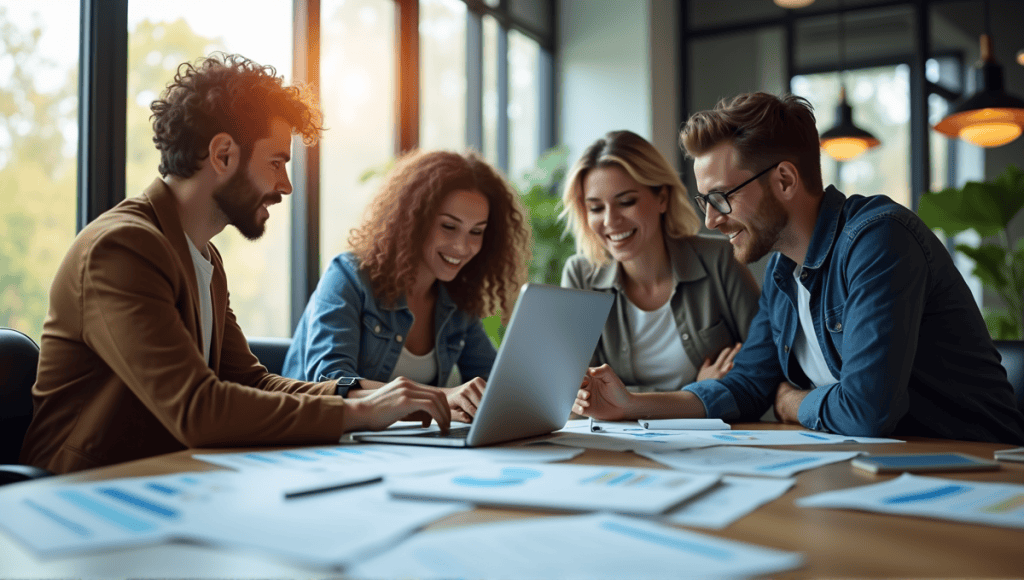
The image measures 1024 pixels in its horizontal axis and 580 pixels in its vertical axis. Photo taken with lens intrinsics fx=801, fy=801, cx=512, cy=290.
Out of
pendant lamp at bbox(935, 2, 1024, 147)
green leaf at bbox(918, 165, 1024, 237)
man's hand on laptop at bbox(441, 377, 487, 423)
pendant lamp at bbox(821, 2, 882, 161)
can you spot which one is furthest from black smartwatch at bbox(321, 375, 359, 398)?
pendant lamp at bbox(821, 2, 882, 161)

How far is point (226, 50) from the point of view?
3.24 m

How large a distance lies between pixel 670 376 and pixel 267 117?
1.39 m

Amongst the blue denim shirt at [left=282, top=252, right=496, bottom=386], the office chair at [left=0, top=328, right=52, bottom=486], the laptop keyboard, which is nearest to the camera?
the laptop keyboard

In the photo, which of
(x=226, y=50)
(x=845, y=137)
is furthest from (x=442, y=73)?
(x=845, y=137)

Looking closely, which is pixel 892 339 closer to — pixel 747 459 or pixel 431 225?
pixel 747 459

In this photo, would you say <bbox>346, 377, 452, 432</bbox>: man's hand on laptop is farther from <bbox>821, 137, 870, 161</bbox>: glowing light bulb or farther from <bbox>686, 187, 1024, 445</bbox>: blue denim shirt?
<bbox>821, 137, 870, 161</bbox>: glowing light bulb

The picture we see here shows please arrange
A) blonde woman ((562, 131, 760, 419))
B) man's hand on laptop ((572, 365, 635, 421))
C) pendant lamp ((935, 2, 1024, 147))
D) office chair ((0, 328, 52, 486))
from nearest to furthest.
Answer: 1. office chair ((0, 328, 52, 486))
2. man's hand on laptop ((572, 365, 635, 421))
3. blonde woman ((562, 131, 760, 419))
4. pendant lamp ((935, 2, 1024, 147))

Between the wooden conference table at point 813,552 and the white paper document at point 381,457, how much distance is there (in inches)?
9.9

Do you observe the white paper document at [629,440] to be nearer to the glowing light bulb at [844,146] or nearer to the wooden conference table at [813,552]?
the wooden conference table at [813,552]

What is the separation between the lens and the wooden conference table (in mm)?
630

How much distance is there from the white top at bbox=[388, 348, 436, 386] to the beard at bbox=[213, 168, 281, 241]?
A: 2.46 feet

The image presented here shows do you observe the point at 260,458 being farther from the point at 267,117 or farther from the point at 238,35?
the point at 238,35

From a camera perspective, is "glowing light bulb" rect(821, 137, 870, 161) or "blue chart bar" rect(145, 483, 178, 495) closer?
"blue chart bar" rect(145, 483, 178, 495)

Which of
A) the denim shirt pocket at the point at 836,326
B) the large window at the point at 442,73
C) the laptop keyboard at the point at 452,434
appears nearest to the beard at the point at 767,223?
the denim shirt pocket at the point at 836,326
